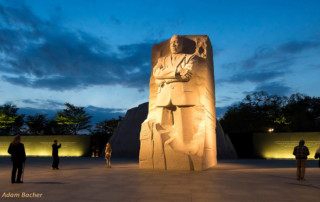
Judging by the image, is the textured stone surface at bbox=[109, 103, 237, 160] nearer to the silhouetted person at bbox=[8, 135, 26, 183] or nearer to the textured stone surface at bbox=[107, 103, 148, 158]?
the textured stone surface at bbox=[107, 103, 148, 158]

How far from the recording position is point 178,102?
10.4m

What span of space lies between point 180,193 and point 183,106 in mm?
5198

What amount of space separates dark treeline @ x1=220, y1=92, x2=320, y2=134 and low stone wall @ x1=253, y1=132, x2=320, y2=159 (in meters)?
14.9

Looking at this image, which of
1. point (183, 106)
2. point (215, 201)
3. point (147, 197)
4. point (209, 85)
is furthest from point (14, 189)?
point (209, 85)

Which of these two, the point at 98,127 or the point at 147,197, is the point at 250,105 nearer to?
the point at 98,127

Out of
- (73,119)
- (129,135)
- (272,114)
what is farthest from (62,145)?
(272,114)

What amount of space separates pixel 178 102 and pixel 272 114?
3234 centimetres

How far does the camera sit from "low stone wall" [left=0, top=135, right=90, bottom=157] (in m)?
23.6

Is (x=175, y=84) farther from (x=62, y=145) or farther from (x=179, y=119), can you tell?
(x=62, y=145)

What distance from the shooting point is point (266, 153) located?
20859mm

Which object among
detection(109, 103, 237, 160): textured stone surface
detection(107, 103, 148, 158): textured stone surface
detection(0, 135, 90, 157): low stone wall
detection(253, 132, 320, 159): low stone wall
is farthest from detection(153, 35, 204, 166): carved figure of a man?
detection(0, 135, 90, 157): low stone wall

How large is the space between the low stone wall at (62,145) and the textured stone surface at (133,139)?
2.50 m

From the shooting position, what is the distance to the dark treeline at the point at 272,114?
3666 centimetres

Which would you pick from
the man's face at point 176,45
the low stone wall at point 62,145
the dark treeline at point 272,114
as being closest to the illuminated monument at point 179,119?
the man's face at point 176,45
